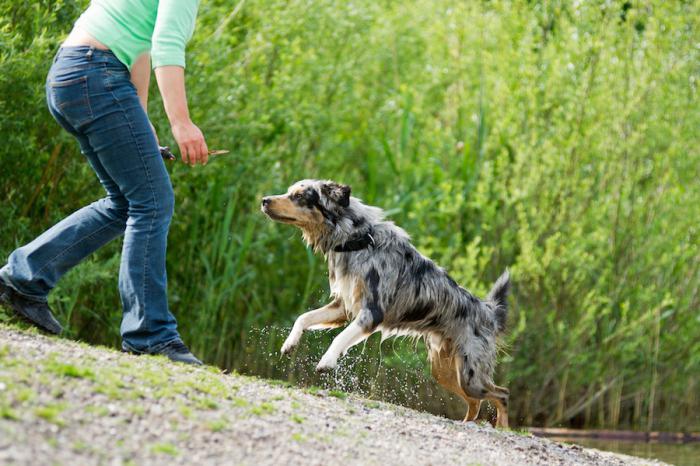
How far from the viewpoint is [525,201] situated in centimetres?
944

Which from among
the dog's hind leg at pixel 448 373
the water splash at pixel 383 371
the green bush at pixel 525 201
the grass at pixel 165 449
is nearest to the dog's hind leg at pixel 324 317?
the dog's hind leg at pixel 448 373

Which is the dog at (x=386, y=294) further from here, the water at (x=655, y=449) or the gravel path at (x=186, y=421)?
the water at (x=655, y=449)

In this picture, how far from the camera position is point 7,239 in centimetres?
791

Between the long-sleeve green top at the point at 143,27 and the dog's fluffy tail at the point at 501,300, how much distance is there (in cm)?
297

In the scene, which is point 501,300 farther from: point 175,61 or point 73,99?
point 73,99

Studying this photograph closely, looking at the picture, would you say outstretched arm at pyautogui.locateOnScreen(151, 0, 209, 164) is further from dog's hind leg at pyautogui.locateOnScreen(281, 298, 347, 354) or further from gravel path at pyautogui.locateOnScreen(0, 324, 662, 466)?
dog's hind leg at pyautogui.locateOnScreen(281, 298, 347, 354)

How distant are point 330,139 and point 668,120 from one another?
3.53 meters

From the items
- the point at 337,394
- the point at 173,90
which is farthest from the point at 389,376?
the point at 173,90

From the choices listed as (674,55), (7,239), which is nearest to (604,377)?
(674,55)

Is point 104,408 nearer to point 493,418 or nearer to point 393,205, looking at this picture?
point 493,418

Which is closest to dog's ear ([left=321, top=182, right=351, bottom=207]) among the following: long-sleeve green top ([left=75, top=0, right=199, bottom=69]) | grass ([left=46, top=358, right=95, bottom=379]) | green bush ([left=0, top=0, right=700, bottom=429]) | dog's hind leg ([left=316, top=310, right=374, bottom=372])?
dog's hind leg ([left=316, top=310, right=374, bottom=372])

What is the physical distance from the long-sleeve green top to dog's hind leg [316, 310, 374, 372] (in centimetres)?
192

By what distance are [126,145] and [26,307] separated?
3.80 feet

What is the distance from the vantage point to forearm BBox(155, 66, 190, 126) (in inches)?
191
